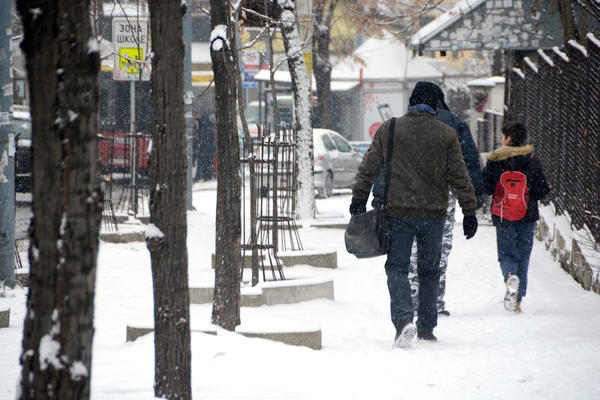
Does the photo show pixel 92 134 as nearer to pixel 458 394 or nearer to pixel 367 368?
pixel 458 394

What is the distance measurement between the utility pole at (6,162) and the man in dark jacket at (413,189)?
3.94 m

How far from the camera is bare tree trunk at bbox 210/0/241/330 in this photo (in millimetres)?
5801

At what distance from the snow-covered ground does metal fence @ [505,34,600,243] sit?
3.37ft

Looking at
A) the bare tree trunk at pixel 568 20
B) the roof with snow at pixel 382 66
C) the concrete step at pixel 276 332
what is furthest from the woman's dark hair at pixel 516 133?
the roof with snow at pixel 382 66

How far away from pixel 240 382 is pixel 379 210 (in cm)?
184

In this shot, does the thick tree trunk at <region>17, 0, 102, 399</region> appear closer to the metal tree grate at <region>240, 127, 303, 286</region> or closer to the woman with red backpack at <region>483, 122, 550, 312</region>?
the metal tree grate at <region>240, 127, 303, 286</region>

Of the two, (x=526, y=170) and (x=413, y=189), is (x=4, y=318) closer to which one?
(x=413, y=189)

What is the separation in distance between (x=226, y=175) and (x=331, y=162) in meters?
14.9

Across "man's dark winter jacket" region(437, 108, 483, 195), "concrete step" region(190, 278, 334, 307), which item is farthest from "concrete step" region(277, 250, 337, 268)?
"man's dark winter jacket" region(437, 108, 483, 195)

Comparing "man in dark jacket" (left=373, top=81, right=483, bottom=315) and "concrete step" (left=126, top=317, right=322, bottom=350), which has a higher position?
"man in dark jacket" (left=373, top=81, right=483, bottom=315)

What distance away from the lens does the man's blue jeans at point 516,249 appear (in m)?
7.57

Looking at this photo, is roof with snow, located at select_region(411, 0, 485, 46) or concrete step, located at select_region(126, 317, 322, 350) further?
roof with snow, located at select_region(411, 0, 485, 46)

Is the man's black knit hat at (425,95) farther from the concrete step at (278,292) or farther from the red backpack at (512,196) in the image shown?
the concrete step at (278,292)

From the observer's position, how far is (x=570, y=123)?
34.4 feet
